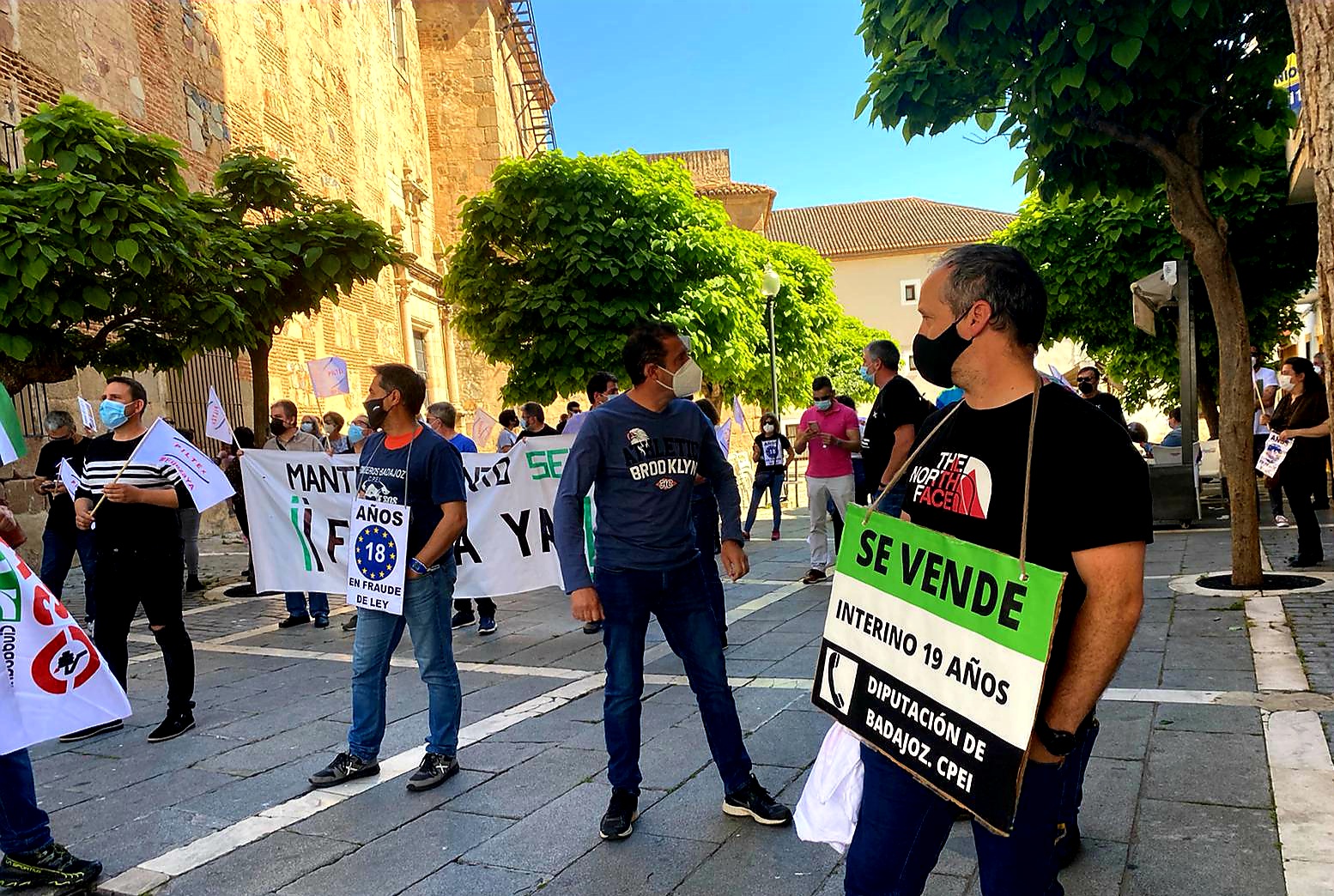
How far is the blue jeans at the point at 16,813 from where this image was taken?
3561 millimetres

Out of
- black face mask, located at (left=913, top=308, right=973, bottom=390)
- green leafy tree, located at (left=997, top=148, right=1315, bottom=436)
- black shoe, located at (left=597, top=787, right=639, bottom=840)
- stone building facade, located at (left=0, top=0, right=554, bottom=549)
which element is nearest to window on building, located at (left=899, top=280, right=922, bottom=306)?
stone building facade, located at (left=0, top=0, right=554, bottom=549)

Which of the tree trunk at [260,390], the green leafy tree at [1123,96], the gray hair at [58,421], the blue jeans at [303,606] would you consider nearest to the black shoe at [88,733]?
the blue jeans at [303,606]

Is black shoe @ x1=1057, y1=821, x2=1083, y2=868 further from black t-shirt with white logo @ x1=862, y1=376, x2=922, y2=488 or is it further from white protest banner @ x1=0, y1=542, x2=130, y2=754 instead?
white protest banner @ x1=0, y1=542, x2=130, y2=754

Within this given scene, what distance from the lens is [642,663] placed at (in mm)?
3742

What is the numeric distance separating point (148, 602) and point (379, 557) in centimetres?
178

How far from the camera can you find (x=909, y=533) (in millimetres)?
2111

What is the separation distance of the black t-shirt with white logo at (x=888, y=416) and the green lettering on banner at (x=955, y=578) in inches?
137

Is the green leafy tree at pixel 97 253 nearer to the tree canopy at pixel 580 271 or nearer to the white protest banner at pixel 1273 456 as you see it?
the tree canopy at pixel 580 271

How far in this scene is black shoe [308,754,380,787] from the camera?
4.42 metres

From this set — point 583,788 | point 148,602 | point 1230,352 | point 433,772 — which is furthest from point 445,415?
point 1230,352

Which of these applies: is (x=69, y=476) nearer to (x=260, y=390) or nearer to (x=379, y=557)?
(x=379, y=557)

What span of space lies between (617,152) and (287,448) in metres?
11.3

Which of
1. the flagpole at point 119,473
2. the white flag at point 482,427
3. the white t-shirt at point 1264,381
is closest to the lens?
the flagpole at point 119,473

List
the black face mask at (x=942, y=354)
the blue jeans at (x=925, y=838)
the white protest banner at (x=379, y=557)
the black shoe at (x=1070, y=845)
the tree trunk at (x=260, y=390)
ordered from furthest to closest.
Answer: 1. the tree trunk at (x=260, y=390)
2. the white protest banner at (x=379, y=557)
3. the black shoe at (x=1070, y=845)
4. the black face mask at (x=942, y=354)
5. the blue jeans at (x=925, y=838)
